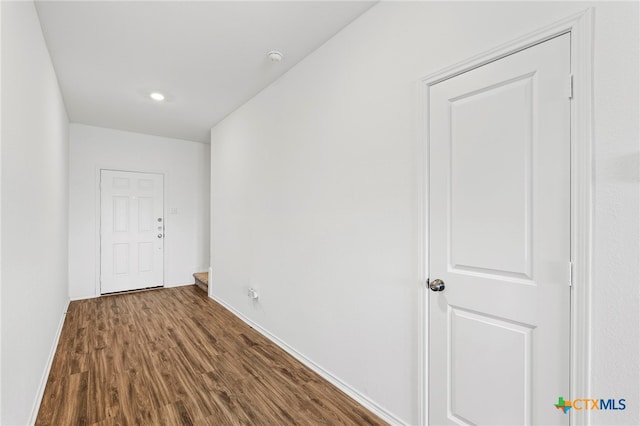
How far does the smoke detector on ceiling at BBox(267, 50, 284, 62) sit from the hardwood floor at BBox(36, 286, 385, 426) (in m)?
2.60

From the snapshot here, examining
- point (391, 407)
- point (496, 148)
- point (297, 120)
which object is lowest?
point (391, 407)

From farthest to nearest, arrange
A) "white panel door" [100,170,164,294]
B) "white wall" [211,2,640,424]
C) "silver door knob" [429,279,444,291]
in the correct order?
"white panel door" [100,170,164,294]
"silver door knob" [429,279,444,291]
"white wall" [211,2,640,424]

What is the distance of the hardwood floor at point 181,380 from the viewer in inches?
74.6

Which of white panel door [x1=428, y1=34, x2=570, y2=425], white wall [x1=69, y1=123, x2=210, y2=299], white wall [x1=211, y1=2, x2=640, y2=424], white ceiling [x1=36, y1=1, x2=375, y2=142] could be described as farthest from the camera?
white wall [x1=69, y1=123, x2=210, y2=299]

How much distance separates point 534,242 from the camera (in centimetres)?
125

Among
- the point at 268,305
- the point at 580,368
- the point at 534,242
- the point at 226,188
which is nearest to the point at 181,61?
the point at 226,188

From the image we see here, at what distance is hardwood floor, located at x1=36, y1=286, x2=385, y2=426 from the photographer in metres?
1.89

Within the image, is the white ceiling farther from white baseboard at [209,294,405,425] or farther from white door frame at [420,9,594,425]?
white baseboard at [209,294,405,425]

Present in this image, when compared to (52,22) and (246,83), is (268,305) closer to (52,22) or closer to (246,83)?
(246,83)

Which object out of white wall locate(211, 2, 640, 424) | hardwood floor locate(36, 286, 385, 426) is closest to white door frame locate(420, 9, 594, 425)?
white wall locate(211, 2, 640, 424)

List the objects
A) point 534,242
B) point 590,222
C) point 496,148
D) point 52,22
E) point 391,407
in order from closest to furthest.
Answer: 1. point 590,222
2. point 534,242
3. point 496,148
4. point 391,407
5. point 52,22

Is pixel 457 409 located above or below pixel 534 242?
below

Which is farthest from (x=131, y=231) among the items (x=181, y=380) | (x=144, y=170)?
(x=181, y=380)

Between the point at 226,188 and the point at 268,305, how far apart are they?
181 cm
